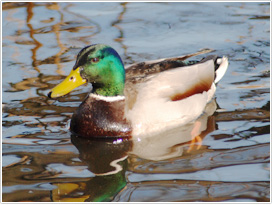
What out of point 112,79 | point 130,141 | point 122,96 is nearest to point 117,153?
point 130,141

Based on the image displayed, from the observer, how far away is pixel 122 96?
6.98 metres

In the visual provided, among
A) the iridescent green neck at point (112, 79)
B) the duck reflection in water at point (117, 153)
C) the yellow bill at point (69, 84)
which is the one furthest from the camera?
the iridescent green neck at point (112, 79)

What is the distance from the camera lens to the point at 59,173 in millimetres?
5938

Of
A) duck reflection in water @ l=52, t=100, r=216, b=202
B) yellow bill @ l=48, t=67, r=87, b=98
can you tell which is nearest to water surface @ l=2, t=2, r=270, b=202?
duck reflection in water @ l=52, t=100, r=216, b=202

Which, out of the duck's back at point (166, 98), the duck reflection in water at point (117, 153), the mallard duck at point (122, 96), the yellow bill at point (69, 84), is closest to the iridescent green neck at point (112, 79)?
the mallard duck at point (122, 96)

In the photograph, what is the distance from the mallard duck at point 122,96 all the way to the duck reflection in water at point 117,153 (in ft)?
0.38

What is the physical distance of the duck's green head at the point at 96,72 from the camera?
6711 millimetres

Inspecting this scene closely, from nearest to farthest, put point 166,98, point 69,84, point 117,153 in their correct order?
point 117,153 < point 69,84 < point 166,98

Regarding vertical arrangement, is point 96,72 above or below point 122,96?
above

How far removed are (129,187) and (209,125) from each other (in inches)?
76.8

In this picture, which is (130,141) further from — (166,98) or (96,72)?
(96,72)

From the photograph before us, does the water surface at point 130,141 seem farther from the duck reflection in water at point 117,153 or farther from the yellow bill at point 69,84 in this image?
the yellow bill at point 69,84

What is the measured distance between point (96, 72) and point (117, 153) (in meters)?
0.95

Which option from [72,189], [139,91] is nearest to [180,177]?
[72,189]
